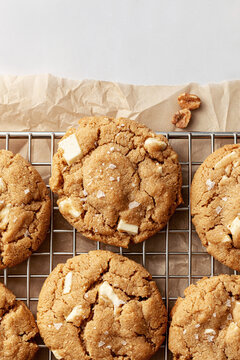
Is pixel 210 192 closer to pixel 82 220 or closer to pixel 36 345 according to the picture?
pixel 82 220

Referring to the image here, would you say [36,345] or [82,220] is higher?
[82,220]

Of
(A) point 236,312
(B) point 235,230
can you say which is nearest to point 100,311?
(A) point 236,312

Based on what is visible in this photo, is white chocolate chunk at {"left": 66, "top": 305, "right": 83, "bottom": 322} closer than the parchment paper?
Yes

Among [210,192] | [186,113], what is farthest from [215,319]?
[186,113]

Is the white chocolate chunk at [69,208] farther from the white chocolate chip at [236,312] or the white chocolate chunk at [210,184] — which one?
the white chocolate chip at [236,312]

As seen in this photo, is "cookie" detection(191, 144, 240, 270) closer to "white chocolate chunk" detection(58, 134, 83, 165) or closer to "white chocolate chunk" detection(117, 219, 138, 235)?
"white chocolate chunk" detection(117, 219, 138, 235)

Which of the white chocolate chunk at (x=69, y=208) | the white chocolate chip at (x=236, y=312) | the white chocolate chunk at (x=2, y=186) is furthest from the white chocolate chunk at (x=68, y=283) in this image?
the white chocolate chip at (x=236, y=312)

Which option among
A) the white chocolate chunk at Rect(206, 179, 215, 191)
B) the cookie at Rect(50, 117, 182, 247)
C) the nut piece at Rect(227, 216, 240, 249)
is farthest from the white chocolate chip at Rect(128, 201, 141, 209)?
the nut piece at Rect(227, 216, 240, 249)
